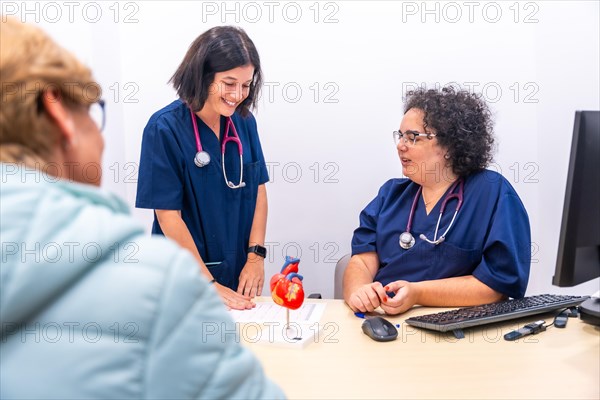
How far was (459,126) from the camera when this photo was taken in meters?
1.89

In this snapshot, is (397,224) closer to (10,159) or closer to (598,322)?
(598,322)

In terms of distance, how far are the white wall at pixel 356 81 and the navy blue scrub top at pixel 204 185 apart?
1.71 ft

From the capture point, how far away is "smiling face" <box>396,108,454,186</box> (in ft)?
6.14

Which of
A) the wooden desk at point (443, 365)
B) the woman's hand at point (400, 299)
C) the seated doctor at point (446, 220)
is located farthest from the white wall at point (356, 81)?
the wooden desk at point (443, 365)

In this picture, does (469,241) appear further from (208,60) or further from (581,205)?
(208,60)

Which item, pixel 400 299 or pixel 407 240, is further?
pixel 407 240

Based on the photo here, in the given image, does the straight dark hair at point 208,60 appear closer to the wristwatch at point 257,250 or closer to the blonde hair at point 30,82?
the wristwatch at point 257,250

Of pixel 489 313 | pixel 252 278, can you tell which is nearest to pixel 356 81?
pixel 252 278

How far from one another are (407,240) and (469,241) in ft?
0.63

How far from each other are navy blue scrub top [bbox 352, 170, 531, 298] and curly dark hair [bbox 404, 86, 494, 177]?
0.06 metres

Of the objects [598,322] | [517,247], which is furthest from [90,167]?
[517,247]

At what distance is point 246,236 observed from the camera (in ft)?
6.77

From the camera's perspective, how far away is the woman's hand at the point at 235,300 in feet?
5.25

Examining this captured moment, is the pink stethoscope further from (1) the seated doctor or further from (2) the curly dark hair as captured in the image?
→ (2) the curly dark hair
